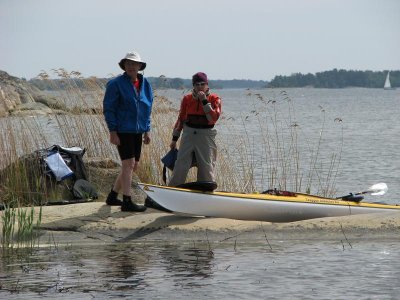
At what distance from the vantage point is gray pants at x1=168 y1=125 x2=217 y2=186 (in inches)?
A: 424

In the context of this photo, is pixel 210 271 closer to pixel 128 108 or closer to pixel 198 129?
pixel 198 129

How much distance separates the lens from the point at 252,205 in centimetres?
1107

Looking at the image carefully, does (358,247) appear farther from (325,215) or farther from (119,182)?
(119,182)

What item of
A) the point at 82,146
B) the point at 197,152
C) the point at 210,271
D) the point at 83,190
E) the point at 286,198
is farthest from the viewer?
the point at 82,146

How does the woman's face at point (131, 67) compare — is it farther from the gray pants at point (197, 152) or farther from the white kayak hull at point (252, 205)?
the white kayak hull at point (252, 205)

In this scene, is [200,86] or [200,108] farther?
[200,108]

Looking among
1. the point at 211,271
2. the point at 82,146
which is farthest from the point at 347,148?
the point at 211,271

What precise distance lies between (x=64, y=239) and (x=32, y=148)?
2.94 meters

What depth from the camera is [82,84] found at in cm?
1402

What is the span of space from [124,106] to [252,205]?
1.70 meters

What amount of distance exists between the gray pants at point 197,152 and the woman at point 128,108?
17.1 inches

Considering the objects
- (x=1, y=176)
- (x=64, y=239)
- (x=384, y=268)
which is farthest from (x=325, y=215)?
(x=1, y=176)

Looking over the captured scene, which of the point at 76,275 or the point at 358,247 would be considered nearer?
the point at 76,275

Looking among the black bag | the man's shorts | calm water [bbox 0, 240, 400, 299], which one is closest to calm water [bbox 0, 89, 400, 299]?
calm water [bbox 0, 240, 400, 299]
